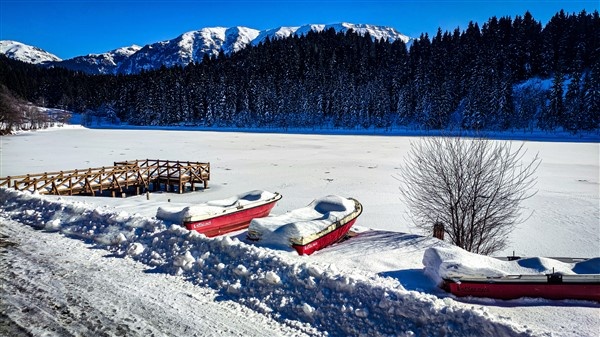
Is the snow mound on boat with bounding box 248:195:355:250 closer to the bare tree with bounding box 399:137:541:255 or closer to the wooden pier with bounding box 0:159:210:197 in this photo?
the bare tree with bounding box 399:137:541:255

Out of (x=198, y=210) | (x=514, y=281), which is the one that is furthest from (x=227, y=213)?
(x=514, y=281)

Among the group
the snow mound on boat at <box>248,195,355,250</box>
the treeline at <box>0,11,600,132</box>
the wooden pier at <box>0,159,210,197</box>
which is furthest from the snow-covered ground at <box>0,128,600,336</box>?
the treeline at <box>0,11,600,132</box>

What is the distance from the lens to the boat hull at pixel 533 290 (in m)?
5.80

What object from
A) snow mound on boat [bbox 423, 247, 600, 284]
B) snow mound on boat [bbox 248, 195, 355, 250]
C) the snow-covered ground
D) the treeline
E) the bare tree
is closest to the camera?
the snow-covered ground

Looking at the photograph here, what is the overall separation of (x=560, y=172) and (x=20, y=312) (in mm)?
28508

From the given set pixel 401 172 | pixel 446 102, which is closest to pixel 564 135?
pixel 446 102

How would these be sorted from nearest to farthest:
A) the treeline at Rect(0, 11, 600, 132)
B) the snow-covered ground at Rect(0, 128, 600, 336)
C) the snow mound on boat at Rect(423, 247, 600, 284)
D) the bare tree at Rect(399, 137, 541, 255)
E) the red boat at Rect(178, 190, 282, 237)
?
the snow-covered ground at Rect(0, 128, 600, 336) → the snow mound on boat at Rect(423, 247, 600, 284) → the red boat at Rect(178, 190, 282, 237) → the bare tree at Rect(399, 137, 541, 255) → the treeline at Rect(0, 11, 600, 132)

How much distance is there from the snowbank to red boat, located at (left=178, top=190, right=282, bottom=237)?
131 centimetres

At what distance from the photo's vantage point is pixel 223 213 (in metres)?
10.9

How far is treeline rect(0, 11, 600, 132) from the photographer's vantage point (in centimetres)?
7344

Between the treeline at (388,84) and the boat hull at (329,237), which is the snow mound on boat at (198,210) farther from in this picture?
the treeline at (388,84)

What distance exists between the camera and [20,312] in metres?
5.37

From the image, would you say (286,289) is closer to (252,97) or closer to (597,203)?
(597,203)

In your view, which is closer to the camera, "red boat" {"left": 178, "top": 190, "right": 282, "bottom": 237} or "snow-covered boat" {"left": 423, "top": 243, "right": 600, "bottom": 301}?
"snow-covered boat" {"left": 423, "top": 243, "right": 600, "bottom": 301}
